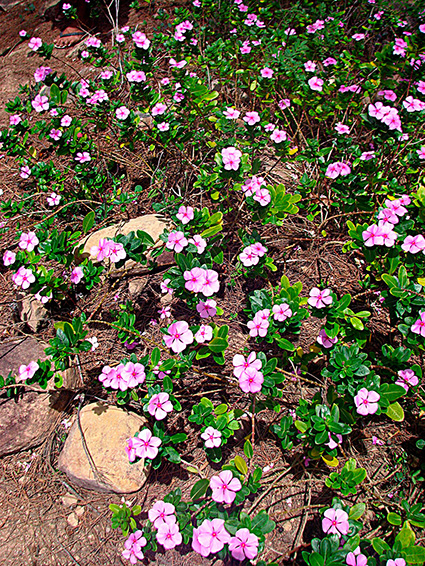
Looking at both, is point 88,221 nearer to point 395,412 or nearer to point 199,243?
point 199,243

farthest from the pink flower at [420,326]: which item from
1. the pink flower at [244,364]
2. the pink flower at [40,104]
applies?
the pink flower at [40,104]

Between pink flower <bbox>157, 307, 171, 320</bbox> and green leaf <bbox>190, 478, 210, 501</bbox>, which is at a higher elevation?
green leaf <bbox>190, 478, 210, 501</bbox>

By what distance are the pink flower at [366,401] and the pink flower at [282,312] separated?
17.1 inches

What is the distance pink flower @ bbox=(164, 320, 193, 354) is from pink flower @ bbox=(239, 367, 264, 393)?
29 centimetres

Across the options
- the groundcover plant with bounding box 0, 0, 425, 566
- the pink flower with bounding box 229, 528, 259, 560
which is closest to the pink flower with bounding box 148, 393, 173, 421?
the groundcover plant with bounding box 0, 0, 425, 566

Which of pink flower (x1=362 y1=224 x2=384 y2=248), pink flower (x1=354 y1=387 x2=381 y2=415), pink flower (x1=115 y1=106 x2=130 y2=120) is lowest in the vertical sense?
pink flower (x1=354 y1=387 x2=381 y2=415)

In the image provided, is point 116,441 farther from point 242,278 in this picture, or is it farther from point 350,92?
point 350,92

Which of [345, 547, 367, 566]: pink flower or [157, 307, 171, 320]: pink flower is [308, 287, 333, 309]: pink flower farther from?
[157, 307, 171, 320]: pink flower

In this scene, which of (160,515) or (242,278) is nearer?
(160,515)

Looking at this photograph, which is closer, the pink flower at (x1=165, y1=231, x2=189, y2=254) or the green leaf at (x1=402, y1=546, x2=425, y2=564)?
the green leaf at (x1=402, y1=546, x2=425, y2=564)

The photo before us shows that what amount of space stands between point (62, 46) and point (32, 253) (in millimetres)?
4000

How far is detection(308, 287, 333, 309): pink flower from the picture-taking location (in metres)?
1.57

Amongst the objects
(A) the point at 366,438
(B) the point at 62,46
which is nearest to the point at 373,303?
(A) the point at 366,438

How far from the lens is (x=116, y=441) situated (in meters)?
1.85
